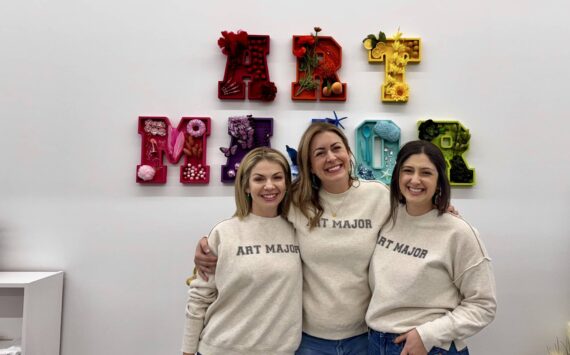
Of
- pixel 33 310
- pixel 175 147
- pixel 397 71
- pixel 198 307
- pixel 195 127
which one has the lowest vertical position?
pixel 33 310

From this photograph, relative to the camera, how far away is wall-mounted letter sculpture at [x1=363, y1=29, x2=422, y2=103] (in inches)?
74.7

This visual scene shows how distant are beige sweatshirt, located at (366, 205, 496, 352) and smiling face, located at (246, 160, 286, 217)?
42cm

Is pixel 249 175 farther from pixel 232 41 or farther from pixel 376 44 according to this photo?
pixel 376 44

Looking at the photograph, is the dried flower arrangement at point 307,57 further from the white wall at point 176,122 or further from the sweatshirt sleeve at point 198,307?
the sweatshirt sleeve at point 198,307

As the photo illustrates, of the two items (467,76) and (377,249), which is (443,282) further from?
(467,76)

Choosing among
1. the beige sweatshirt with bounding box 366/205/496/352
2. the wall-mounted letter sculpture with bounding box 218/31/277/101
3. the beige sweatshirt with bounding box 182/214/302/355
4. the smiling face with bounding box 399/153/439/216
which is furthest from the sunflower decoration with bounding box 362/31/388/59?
the beige sweatshirt with bounding box 182/214/302/355

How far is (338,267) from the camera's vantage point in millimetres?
1296

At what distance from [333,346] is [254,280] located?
1.23ft

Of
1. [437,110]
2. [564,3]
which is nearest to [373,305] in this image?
[437,110]

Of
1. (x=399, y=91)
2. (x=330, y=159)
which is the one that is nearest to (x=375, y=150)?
(x=399, y=91)

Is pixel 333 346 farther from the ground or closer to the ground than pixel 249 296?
closer to the ground

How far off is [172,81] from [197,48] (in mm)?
226

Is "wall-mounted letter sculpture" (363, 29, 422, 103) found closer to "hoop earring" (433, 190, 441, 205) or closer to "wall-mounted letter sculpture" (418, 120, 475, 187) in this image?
"wall-mounted letter sculpture" (418, 120, 475, 187)

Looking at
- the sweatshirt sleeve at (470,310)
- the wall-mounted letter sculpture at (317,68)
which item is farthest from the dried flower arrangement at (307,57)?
the sweatshirt sleeve at (470,310)
